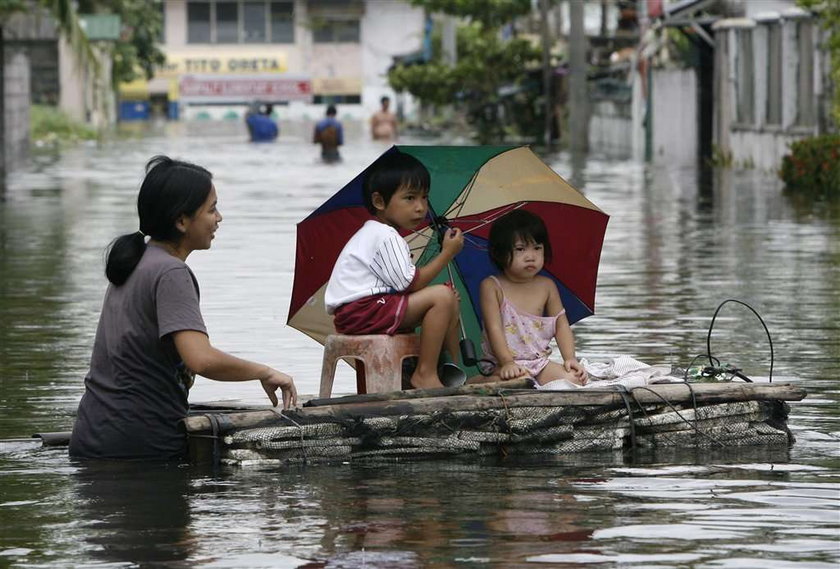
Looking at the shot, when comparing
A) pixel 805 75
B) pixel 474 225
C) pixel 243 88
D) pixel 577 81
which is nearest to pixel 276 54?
pixel 243 88

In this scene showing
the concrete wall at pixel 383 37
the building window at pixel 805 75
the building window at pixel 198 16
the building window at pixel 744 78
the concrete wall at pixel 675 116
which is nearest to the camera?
the building window at pixel 805 75

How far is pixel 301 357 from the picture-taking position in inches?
467

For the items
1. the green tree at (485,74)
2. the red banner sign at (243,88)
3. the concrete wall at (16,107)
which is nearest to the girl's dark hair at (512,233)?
the concrete wall at (16,107)

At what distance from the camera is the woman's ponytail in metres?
7.99

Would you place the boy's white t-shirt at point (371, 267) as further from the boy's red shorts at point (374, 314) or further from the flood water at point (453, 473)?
the flood water at point (453, 473)

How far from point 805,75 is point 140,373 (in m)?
26.2

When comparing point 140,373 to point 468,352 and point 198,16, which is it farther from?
point 198,16

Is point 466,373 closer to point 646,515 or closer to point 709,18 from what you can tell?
point 646,515

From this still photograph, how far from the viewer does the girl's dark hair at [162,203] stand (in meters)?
7.96

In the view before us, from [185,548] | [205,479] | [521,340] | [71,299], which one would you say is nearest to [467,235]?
[521,340]

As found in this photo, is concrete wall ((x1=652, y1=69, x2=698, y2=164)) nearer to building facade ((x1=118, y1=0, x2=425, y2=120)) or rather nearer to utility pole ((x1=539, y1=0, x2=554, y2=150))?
utility pole ((x1=539, y1=0, x2=554, y2=150))

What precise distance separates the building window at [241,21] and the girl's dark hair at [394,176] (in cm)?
9155

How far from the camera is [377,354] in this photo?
870 cm

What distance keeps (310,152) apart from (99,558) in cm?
4381
